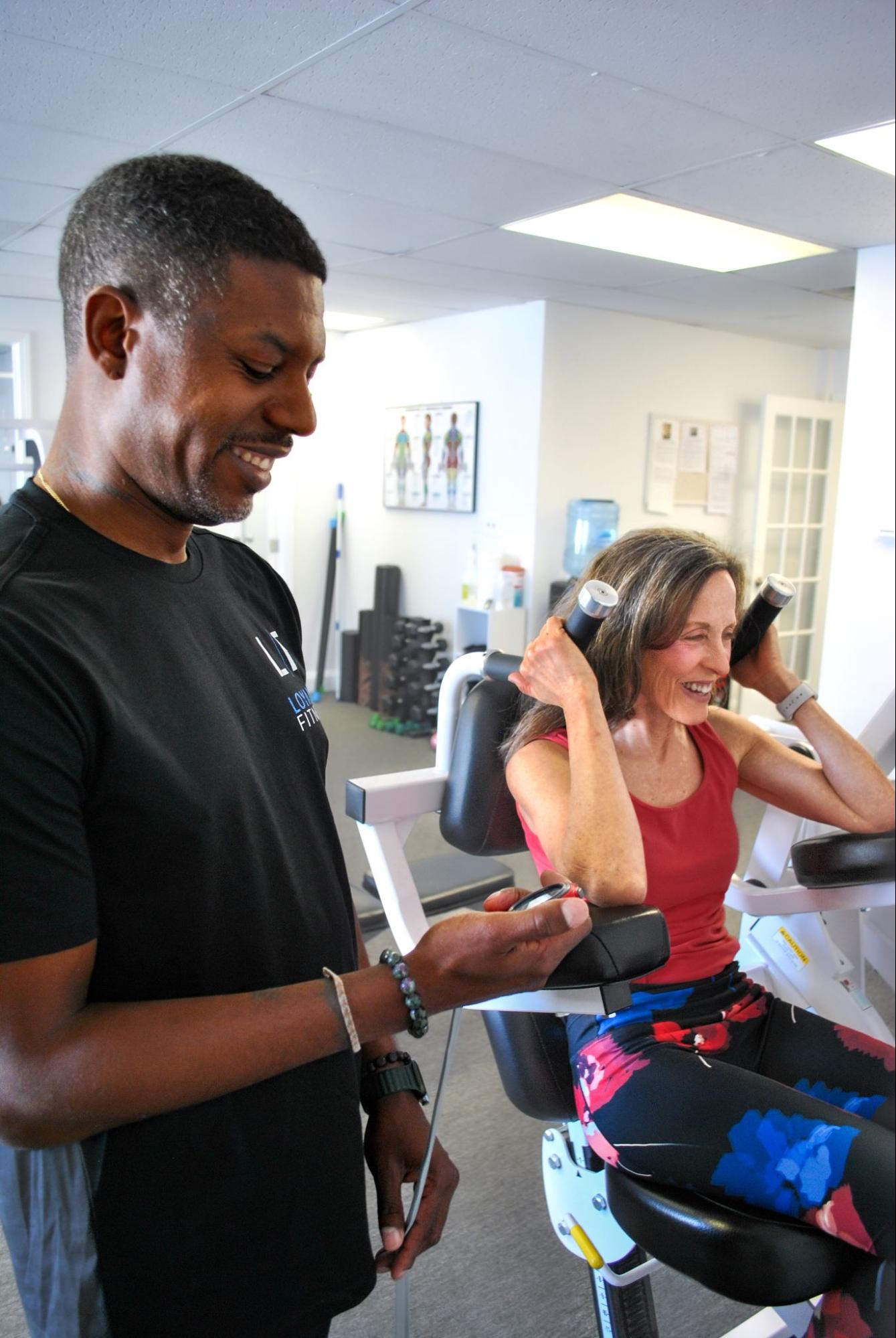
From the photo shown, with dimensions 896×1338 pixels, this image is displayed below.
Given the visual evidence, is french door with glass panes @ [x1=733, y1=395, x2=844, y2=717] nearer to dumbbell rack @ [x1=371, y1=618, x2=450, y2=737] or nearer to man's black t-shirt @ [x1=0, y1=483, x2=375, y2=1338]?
man's black t-shirt @ [x1=0, y1=483, x2=375, y2=1338]

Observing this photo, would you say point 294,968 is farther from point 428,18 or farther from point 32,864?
point 428,18

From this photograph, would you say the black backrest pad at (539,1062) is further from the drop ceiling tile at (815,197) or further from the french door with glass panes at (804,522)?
the drop ceiling tile at (815,197)

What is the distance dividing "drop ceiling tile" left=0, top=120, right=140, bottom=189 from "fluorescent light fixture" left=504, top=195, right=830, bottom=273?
4.07 feet

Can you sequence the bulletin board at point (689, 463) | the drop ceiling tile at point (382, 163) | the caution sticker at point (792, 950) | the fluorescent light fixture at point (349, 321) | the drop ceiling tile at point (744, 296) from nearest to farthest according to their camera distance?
the drop ceiling tile at point (744, 296)
the caution sticker at point (792, 950)
the drop ceiling tile at point (382, 163)
the bulletin board at point (689, 463)
the fluorescent light fixture at point (349, 321)

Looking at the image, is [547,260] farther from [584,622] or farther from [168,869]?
[168,869]

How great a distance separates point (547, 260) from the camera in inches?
125

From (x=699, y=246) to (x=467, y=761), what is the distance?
1.78 m

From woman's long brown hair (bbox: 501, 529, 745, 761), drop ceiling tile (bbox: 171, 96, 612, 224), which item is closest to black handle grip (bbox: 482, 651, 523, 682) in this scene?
woman's long brown hair (bbox: 501, 529, 745, 761)

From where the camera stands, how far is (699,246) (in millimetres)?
2453

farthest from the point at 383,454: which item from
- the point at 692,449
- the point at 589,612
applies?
the point at 589,612

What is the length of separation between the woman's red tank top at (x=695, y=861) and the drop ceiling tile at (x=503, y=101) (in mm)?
941

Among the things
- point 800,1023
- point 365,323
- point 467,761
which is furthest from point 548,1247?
point 365,323

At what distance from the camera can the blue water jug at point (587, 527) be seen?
14.2 ft

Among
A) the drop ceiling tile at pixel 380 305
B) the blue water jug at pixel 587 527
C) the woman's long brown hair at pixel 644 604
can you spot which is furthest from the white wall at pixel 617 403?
the woman's long brown hair at pixel 644 604
